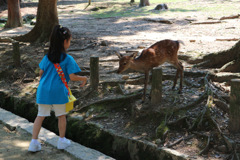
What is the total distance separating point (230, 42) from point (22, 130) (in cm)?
848

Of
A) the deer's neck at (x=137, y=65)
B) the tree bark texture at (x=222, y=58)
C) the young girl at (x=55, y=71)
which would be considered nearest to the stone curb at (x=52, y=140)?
the young girl at (x=55, y=71)

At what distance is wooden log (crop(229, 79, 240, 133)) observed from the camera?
4457 mm

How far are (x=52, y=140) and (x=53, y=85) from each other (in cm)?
114

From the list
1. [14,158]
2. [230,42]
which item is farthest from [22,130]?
[230,42]

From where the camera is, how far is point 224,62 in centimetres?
727

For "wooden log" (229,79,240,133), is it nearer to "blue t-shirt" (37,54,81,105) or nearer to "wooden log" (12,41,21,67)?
"blue t-shirt" (37,54,81,105)

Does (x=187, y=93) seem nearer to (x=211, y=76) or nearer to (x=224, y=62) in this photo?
(x=211, y=76)

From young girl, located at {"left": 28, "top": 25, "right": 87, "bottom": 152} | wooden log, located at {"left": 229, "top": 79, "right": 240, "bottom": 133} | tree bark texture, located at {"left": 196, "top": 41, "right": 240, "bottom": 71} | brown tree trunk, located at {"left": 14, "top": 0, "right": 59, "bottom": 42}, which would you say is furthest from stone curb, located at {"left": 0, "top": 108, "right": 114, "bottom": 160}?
brown tree trunk, located at {"left": 14, "top": 0, "right": 59, "bottom": 42}

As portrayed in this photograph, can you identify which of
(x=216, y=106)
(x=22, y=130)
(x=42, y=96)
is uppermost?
(x=42, y=96)

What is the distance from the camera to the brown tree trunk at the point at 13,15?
18.1 metres

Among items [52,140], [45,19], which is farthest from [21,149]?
[45,19]

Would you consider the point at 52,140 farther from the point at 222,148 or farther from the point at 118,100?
the point at 222,148

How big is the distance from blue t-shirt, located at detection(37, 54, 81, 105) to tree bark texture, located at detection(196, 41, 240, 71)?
4.20 m

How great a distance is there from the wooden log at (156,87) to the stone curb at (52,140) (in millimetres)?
1504
